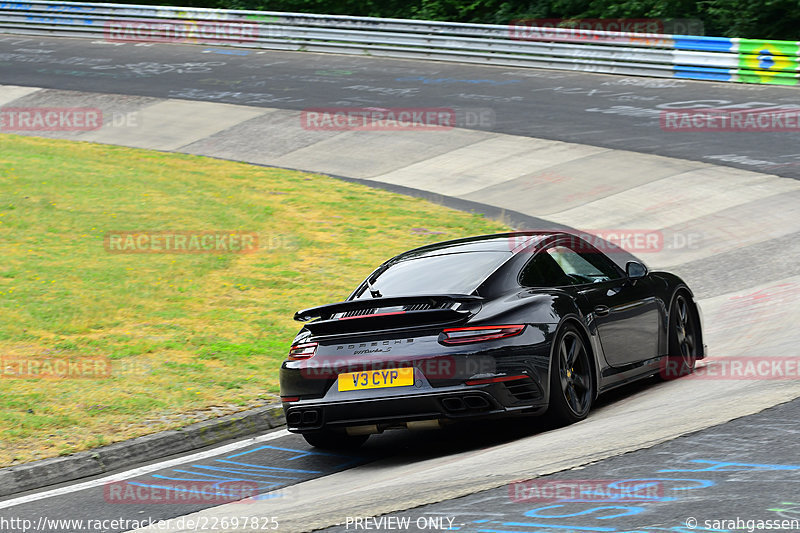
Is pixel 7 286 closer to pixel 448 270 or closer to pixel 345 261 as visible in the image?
pixel 345 261

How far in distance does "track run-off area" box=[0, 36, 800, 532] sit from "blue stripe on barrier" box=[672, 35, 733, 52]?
2.75 ft

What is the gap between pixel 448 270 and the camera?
7.67m

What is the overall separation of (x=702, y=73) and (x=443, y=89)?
599 centimetres

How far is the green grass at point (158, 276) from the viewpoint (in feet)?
28.2

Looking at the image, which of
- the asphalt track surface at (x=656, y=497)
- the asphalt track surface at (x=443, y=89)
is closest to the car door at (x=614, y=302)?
the asphalt track surface at (x=656, y=497)

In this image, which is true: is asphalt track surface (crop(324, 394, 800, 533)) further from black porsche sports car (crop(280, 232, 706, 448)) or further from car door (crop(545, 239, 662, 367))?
car door (crop(545, 239, 662, 367))

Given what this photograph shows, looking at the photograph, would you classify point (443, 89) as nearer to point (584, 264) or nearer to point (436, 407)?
point (584, 264)

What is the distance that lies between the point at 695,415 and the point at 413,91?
19.6 metres

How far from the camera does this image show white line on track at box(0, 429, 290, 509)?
668 cm

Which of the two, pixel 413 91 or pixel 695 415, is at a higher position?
pixel 413 91

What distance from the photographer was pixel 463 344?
6.78 metres

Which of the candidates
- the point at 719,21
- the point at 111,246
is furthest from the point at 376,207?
the point at 719,21

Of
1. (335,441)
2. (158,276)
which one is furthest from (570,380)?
(158,276)

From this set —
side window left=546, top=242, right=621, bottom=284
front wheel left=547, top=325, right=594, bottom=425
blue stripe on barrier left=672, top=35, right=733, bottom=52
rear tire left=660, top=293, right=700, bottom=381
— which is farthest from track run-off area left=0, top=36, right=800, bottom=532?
side window left=546, top=242, right=621, bottom=284
